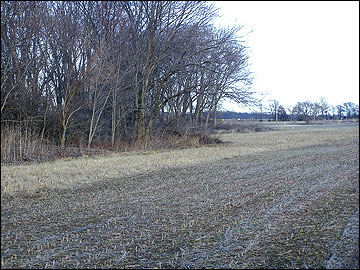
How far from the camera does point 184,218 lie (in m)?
5.36

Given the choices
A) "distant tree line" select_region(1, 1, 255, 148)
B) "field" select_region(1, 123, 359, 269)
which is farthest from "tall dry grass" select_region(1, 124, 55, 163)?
"distant tree line" select_region(1, 1, 255, 148)

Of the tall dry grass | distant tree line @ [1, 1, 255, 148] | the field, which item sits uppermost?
distant tree line @ [1, 1, 255, 148]

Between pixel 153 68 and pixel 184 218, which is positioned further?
pixel 153 68

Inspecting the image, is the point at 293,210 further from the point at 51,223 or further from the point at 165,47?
the point at 165,47

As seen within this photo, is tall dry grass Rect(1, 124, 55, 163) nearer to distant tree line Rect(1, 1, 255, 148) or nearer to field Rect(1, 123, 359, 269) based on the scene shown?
field Rect(1, 123, 359, 269)

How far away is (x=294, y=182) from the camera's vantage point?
26.6 feet

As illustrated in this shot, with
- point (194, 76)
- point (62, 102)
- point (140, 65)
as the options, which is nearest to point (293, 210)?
point (62, 102)

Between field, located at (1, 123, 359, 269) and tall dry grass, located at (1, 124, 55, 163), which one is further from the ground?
tall dry grass, located at (1, 124, 55, 163)

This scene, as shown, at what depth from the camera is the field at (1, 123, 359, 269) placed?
226cm

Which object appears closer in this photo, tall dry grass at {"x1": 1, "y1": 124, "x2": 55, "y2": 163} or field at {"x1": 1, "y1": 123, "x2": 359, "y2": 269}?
field at {"x1": 1, "y1": 123, "x2": 359, "y2": 269}

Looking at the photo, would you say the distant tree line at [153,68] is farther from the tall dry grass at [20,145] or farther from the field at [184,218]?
the tall dry grass at [20,145]

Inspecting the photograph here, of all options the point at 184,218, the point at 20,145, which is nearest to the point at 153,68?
the point at 184,218

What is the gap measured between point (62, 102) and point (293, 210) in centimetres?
485

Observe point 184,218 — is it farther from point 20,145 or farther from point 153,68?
point 153,68
